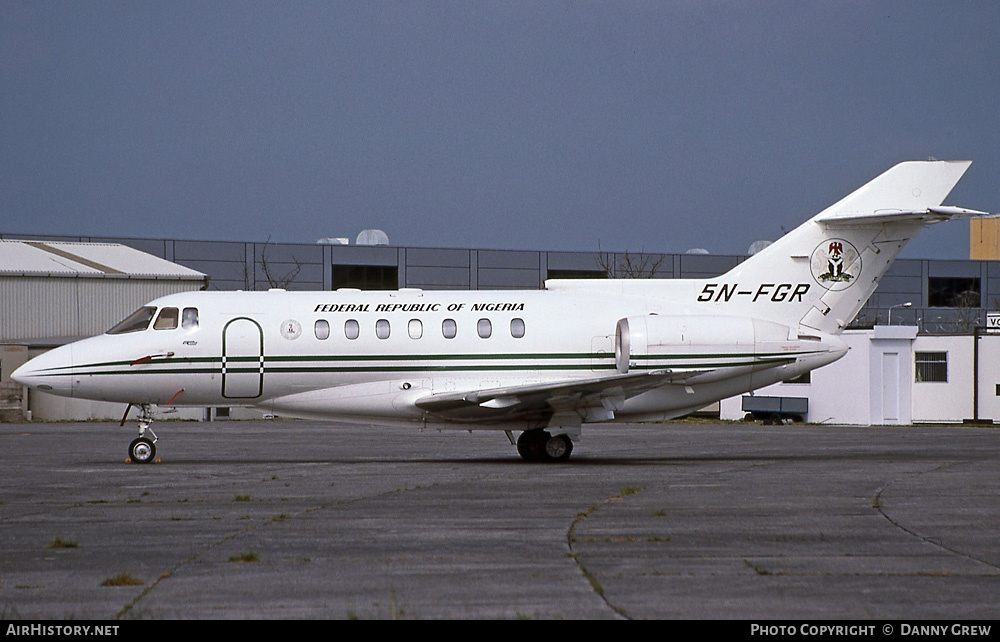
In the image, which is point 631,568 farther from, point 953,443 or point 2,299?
point 2,299

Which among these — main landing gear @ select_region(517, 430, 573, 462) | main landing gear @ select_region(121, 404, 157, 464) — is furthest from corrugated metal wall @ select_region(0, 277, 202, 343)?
main landing gear @ select_region(517, 430, 573, 462)

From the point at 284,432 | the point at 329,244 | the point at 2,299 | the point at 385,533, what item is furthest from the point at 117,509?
the point at 329,244

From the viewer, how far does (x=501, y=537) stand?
11.9m

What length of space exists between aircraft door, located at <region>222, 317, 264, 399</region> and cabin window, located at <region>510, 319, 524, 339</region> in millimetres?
4494

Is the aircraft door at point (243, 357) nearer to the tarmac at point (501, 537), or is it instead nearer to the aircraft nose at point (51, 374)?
the tarmac at point (501, 537)

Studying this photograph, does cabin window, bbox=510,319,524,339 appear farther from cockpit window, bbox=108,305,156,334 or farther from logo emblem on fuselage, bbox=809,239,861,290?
cockpit window, bbox=108,305,156,334

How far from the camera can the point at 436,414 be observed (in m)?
21.1

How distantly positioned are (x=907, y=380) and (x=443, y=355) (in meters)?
26.6

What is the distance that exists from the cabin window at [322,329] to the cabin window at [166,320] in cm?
252

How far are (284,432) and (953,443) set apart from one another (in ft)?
59.0

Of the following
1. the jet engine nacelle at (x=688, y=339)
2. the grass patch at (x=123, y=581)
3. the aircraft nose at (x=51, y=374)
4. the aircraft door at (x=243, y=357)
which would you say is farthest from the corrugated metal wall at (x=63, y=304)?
the grass patch at (x=123, y=581)

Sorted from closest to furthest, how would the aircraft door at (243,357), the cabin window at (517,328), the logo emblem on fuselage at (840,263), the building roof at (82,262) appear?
the aircraft door at (243,357) < the cabin window at (517,328) < the logo emblem on fuselage at (840,263) < the building roof at (82,262)

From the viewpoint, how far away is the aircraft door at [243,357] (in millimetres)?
21141

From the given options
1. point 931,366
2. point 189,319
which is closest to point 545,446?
point 189,319
